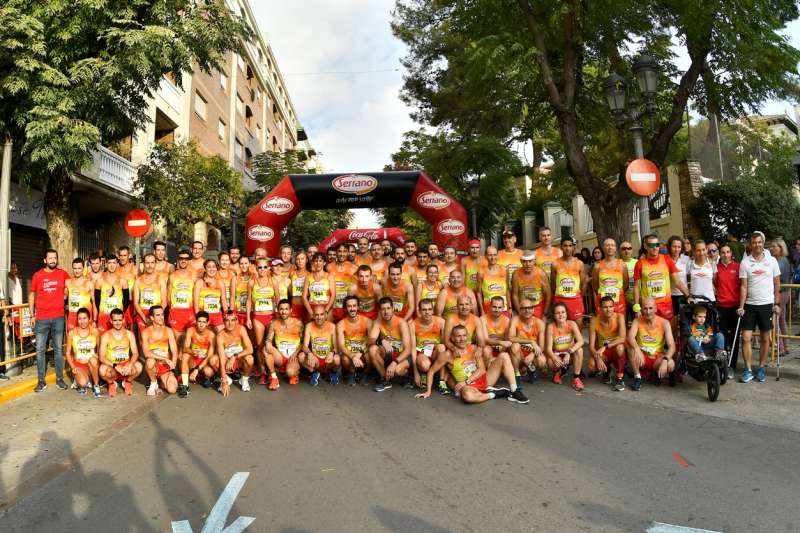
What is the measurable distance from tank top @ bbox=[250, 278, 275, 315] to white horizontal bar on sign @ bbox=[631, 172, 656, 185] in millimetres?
6047

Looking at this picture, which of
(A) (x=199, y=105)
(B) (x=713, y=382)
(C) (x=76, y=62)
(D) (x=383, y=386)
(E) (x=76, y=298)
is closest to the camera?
(B) (x=713, y=382)

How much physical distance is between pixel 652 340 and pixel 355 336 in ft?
12.8

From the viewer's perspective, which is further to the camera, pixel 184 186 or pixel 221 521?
pixel 184 186

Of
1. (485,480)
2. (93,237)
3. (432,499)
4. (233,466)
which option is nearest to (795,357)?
(485,480)

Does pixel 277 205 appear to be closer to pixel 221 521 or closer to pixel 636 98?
pixel 636 98

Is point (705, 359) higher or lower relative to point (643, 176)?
lower

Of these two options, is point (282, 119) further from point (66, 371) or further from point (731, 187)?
point (66, 371)

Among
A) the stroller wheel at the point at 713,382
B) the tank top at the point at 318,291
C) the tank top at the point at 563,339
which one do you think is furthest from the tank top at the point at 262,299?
the stroller wheel at the point at 713,382

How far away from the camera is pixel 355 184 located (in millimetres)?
12641

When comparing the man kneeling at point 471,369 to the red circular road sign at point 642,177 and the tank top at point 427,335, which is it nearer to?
the tank top at point 427,335

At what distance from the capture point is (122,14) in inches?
380

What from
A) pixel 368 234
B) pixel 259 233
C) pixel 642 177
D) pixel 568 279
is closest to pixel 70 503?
pixel 568 279

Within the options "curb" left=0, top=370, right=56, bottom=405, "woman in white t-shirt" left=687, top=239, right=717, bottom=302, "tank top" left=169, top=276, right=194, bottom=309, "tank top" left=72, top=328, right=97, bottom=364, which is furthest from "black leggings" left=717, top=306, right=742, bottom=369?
"curb" left=0, top=370, right=56, bottom=405

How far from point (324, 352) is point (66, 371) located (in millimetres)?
4511
